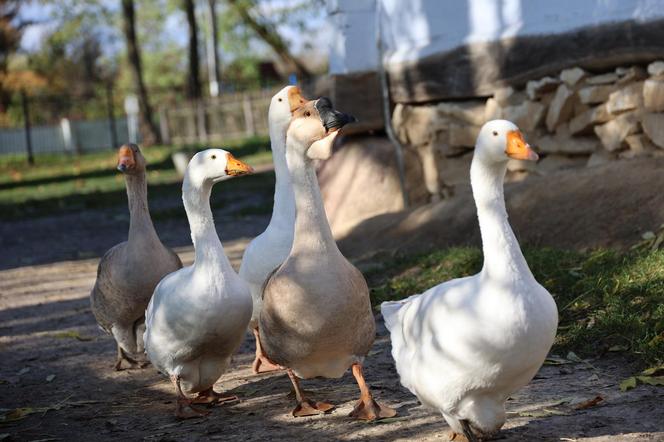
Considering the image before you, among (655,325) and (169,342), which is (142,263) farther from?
(655,325)

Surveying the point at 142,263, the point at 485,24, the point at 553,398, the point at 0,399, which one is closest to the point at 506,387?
the point at 553,398

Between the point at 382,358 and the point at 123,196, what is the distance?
11.8 meters

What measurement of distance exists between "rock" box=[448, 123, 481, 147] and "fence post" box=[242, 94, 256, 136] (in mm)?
24477

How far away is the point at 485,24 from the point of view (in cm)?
863

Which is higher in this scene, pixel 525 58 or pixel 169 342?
pixel 525 58

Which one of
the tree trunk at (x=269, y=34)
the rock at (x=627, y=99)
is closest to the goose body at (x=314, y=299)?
the rock at (x=627, y=99)

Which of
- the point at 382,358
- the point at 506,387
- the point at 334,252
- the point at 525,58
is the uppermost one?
the point at 525,58

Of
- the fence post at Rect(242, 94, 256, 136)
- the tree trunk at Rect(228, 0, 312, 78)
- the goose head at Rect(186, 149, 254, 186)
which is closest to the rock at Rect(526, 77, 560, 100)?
the goose head at Rect(186, 149, 254, 186)

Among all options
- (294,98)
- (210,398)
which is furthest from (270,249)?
(294,98)

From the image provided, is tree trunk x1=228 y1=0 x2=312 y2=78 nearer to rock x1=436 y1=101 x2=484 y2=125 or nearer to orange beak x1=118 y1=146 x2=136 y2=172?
rock x1=436 y1=101 x2=484 y2=125

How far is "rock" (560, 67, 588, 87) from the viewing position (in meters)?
7.79

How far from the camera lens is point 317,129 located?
14.6 ft

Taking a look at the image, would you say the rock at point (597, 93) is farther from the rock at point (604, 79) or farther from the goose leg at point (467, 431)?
the goose leg at point (467, 431)

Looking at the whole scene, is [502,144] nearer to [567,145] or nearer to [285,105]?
[285,105]
